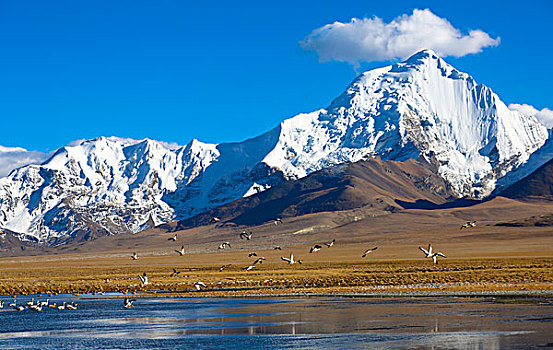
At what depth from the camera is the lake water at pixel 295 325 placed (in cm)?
4128

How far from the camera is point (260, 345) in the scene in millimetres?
41625

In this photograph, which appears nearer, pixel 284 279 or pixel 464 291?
pixel 464 291

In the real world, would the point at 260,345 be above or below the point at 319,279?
below

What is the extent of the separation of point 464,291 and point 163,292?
100ft

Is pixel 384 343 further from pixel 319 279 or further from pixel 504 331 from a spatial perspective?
pixel 319 279

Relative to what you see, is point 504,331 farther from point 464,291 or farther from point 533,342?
point 464,291

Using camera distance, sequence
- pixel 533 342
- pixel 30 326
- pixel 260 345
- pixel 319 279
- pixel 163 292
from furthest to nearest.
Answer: pixel 319 279, pixel 163 292, pixel 30 326, pixel 260 345, pixel 533 342

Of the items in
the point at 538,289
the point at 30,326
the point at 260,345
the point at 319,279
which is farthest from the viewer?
the point at 319,279

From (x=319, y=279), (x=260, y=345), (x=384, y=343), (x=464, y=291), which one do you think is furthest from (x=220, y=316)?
(x=319, y=279)

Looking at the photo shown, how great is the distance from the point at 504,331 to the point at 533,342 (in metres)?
4.33

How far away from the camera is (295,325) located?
4922cm

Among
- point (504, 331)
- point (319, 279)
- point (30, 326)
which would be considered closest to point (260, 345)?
point (504, 331)

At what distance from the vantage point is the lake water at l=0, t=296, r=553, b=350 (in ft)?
135

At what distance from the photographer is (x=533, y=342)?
38094 mm
